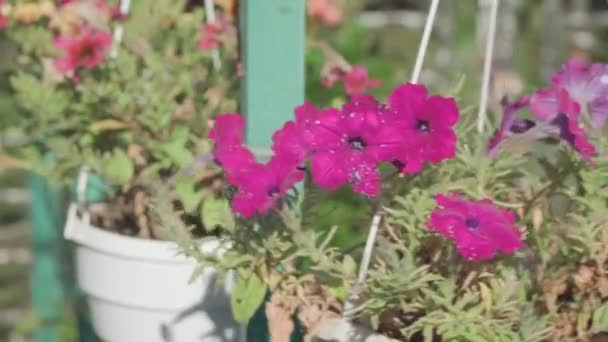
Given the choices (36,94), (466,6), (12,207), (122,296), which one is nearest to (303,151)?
(122,296)

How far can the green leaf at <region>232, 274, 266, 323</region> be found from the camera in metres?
1.27

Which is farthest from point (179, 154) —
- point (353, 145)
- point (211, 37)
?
point (353, 145)

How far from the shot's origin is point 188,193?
59.9 inches

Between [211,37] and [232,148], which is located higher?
[211,37]

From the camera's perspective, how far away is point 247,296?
127 cm

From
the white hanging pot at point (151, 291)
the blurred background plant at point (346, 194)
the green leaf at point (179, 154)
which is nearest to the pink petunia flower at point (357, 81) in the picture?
the blurred background plant at point (346, 194)

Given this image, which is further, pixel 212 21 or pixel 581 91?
pixel 212 21

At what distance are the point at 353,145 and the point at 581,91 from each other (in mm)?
287

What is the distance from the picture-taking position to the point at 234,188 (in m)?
1.28

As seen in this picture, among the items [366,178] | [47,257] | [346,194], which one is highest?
[366,178]

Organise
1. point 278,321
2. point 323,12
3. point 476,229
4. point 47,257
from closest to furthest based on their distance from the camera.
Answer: point 476,229 < point 278,321 < point 323,12 < point 47,257

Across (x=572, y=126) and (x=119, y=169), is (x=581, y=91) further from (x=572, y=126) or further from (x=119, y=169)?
(x=119, y=169)

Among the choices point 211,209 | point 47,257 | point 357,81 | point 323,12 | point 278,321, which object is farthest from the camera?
point 47,257

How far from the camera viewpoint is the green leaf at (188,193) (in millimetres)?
1510
